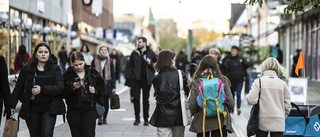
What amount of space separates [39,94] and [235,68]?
8119 millimetres

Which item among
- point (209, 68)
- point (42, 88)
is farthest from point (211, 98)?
point (42, 88)

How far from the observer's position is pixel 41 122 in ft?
23.7

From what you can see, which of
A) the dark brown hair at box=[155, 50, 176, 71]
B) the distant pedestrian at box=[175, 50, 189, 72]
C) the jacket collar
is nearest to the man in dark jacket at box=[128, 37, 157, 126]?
the dark brown hair at box=[155, 50, 176, 71]

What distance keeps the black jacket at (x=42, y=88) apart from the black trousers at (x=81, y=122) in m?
0.30

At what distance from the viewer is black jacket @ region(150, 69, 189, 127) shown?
25.0 ft

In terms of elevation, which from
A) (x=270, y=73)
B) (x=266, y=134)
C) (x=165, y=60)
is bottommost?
(x=266, y=134)

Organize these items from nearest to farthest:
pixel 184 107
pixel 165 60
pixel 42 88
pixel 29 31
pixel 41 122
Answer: pixel 42 88 < pixel 41 122 < pixel 184 107 < pixel 165 60 < pixel 29 31

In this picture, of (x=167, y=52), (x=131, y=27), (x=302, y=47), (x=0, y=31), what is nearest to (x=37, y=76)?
(x=167, y=52)

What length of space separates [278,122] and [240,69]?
728cm

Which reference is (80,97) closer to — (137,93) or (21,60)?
(137,93)

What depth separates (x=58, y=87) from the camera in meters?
7.21

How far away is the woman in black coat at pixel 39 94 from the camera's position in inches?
281

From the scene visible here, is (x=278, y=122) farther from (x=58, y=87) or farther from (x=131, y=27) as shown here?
(x=131, y=27)

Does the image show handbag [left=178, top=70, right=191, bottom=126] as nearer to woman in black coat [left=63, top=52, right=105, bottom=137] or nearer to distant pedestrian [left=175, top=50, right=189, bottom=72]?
woman in black coat [left=63, top=52, right=105, bottom=137]
